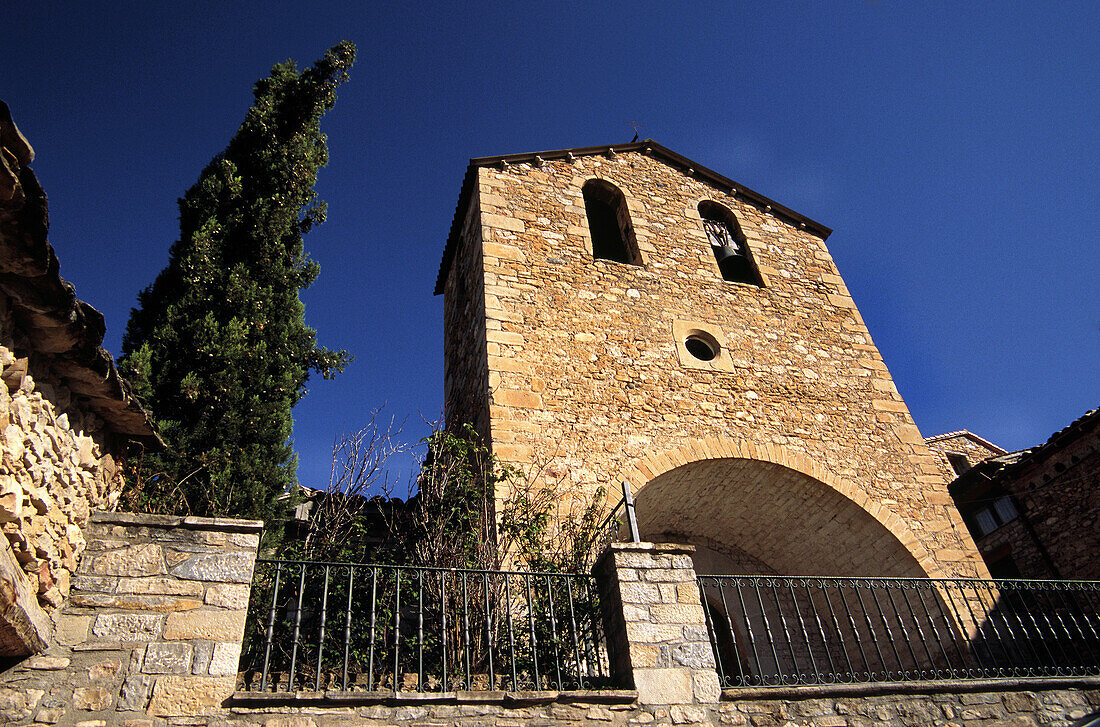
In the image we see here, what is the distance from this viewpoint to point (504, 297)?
8.22 metres

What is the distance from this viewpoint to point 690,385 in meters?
8.23

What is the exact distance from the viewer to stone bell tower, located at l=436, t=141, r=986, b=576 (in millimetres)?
7559

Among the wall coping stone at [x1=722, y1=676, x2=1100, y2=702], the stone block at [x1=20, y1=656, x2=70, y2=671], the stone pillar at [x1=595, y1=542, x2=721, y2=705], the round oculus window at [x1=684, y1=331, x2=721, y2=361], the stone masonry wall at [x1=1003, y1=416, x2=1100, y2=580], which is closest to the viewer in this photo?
the stone block at [x1=20, y1=656, x2=70, y2=671]

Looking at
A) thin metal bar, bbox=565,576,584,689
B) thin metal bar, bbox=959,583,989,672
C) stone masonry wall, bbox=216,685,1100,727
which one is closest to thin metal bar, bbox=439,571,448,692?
stone masonry wall, bbox=216,685,1100,727

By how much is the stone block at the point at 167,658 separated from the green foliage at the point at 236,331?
1.36 meters

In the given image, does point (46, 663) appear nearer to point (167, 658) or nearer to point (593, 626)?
point (167, 658)

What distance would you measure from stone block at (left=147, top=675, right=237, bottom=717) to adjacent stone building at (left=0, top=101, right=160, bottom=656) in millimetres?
643

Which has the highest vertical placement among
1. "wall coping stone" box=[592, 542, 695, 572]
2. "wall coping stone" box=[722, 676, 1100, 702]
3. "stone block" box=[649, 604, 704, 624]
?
"wall coping stone" box=[592, 542, 695, 572]

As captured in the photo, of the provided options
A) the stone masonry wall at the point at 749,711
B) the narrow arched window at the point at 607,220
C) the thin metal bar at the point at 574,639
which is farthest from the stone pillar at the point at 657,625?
the narrow arched window at the point at 607,220

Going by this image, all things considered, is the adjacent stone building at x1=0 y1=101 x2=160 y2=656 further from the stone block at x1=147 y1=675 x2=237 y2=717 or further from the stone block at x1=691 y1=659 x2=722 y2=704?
the stone block at x1=691 y1=659 x2=722 y2=704

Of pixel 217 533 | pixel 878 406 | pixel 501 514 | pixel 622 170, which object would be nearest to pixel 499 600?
pixel 501 514

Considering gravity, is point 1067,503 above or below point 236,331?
below

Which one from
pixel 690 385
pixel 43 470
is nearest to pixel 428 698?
pixel 43 470

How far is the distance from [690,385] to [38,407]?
6.17 meters
